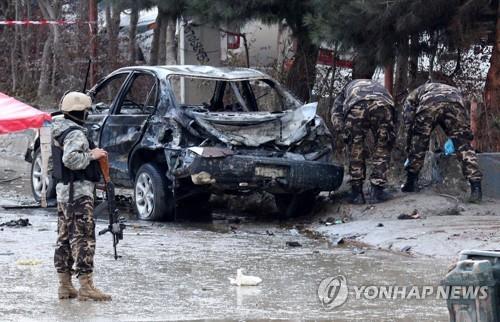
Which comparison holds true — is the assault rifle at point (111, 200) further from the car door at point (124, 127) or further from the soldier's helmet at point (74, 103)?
the car door at point (124, 127)

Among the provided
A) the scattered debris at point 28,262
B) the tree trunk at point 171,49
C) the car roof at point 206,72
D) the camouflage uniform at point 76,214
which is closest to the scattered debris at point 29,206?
the car roof at point 206,72

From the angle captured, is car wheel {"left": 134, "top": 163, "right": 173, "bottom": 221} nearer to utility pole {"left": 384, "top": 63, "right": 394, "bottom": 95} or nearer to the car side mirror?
the car side mirror

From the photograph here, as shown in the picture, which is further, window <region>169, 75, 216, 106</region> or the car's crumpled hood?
window <region>169, 75, 216, 106</region>

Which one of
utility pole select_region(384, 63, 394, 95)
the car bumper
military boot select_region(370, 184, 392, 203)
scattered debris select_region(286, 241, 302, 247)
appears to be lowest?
scattered debris select_region(286, 241, 302, 247)

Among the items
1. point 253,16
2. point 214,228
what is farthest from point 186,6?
point 214,228

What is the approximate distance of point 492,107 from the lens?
1376cm

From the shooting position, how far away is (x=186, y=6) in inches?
600

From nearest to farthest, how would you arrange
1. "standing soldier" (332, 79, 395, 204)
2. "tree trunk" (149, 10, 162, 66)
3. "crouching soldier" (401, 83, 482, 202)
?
1. "crouching soldier" (401, 83, 482, 202)
2. "standing soldier" (332, 79, 395, 204)
3. "tree trunk" (149, 10, 162, 66)

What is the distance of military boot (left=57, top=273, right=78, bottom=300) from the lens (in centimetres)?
806

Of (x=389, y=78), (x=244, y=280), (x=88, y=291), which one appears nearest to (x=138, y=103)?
(x=389, y=78)

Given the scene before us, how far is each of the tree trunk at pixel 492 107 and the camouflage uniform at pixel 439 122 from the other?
1.10m

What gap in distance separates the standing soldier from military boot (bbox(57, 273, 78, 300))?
Result: 532 centimetres

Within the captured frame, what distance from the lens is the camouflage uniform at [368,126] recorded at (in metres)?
12.7

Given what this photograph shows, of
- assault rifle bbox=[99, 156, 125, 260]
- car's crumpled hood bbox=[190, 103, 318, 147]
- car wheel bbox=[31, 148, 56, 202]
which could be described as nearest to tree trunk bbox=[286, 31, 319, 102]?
car's crumpled hood bbox=[190, 103, 318, 147]
